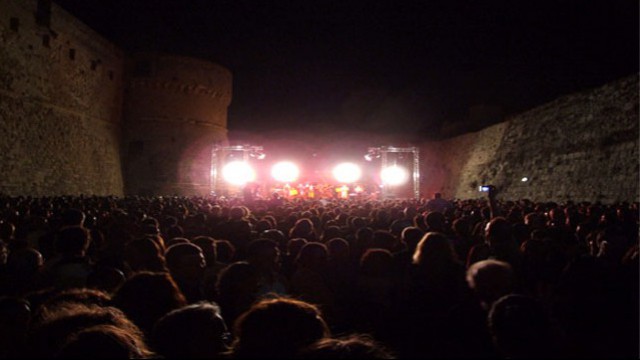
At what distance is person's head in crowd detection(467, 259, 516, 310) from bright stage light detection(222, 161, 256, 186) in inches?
999

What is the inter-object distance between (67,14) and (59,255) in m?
23.7

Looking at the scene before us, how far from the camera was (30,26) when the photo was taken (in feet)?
68.2

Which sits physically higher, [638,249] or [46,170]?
[46,170]

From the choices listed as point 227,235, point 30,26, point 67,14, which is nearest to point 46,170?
point 30,26

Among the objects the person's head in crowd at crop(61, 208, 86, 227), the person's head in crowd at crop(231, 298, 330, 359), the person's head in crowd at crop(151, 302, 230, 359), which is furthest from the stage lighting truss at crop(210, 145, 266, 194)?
the person's head in crowd at crop(231, 298, 330, 359)

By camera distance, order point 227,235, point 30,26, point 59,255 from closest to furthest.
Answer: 1. point 59,255
2. point 227,235
3. point 30,26

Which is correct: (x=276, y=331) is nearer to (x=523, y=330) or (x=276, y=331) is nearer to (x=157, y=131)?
(x=523, y=330)

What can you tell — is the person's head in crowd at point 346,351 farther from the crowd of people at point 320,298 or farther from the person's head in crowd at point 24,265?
the person's head in crowd at point 24,265

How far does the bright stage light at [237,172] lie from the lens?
92.3ft

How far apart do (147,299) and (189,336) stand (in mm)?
828

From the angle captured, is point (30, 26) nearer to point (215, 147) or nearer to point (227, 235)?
point (215, 147)

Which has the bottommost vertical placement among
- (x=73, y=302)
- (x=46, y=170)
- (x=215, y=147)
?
(x=73, y=302)

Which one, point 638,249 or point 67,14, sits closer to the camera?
point 638,249

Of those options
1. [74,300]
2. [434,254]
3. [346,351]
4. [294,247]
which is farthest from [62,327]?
[294,247]
